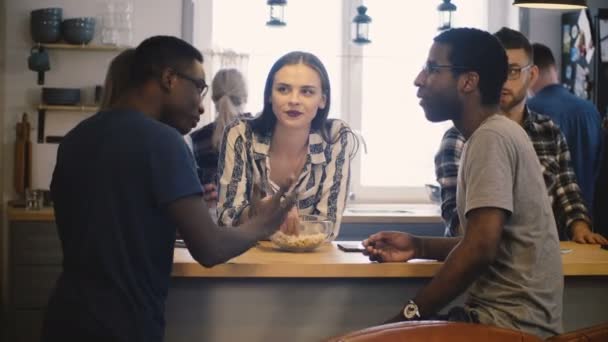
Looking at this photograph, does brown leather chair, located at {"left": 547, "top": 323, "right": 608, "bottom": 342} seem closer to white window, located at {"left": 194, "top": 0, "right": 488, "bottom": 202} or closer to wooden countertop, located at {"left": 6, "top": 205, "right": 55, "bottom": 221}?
wooden countertop, located at {"left": 6, "top": 205, "right": 55, "bottom": 221}

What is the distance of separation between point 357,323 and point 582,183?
6.84 ft

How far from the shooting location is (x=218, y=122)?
4504 millimetres

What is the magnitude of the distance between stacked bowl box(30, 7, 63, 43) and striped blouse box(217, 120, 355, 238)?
260 centimetres

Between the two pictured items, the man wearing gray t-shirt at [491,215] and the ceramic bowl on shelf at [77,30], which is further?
the ceramic bowl on shelf at [77,30]

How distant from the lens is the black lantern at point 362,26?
520cm

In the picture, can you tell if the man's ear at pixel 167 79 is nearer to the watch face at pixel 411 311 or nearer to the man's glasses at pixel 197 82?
the man's glasses at pixel 197 82

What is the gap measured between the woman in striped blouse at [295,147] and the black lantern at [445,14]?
243 centimetres

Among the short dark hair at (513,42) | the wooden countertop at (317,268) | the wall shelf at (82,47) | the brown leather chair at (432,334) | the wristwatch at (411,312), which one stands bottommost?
the wristwatch at (411,312)

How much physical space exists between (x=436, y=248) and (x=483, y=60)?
0.54m

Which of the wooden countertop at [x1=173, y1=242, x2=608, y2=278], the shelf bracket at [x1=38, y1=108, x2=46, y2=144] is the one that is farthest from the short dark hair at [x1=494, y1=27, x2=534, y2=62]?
the shelf bracket at [x1=38, y1=108, x2=46, y2=144]

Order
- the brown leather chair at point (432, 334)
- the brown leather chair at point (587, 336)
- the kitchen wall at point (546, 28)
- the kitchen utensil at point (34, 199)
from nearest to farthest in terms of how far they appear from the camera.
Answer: the brown leather chair at point (432, 334), the brown leather chair at point (587, 336), the kitchen utensil at point (34, 199), the kitchen wall at point (546, 28)

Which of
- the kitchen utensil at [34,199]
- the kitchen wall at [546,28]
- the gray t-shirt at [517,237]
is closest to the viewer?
the gray t-shirt at [517,237]

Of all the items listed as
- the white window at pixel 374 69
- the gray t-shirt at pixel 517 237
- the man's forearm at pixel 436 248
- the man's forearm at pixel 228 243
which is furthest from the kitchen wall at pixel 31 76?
the gray t-shirt at pixel 517 237

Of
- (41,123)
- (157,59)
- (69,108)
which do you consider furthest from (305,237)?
(41,123)
